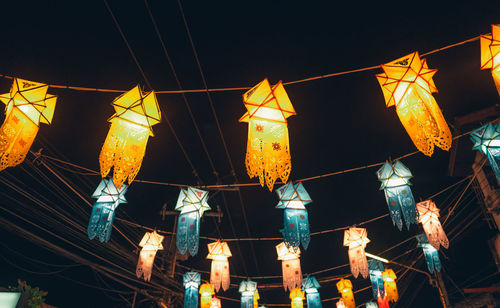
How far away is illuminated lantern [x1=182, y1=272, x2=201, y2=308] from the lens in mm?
8430

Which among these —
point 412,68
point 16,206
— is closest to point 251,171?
point 412,68

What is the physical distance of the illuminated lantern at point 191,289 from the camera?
843 cm

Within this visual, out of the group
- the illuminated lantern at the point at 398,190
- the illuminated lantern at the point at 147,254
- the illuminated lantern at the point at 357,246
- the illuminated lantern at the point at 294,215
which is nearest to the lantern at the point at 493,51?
the illuminated lantern at the point at 398,190

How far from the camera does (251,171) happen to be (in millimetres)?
3688

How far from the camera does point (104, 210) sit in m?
5.54

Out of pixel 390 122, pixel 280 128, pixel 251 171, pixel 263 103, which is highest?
pixel 390 122

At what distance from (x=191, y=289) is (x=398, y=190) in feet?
21.3

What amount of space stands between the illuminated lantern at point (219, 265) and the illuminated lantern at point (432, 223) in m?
5.00

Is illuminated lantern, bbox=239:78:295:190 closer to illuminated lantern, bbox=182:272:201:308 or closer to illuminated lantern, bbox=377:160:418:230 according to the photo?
illuminated lantern, bbox=377:160:418:230

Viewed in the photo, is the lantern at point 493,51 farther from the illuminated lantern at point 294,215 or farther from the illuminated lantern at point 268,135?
the illuminated lantern at point 294,215

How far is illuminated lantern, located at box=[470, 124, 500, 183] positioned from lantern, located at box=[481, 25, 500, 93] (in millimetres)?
1946

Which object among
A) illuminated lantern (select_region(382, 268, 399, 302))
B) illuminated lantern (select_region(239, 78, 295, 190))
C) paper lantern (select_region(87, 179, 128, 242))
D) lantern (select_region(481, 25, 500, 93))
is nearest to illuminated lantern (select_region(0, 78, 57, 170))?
paper lantern (select_region(87, 179, 128, 242))

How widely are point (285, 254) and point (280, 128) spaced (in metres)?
5.45

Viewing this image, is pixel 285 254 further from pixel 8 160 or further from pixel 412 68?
pixel 8 160
